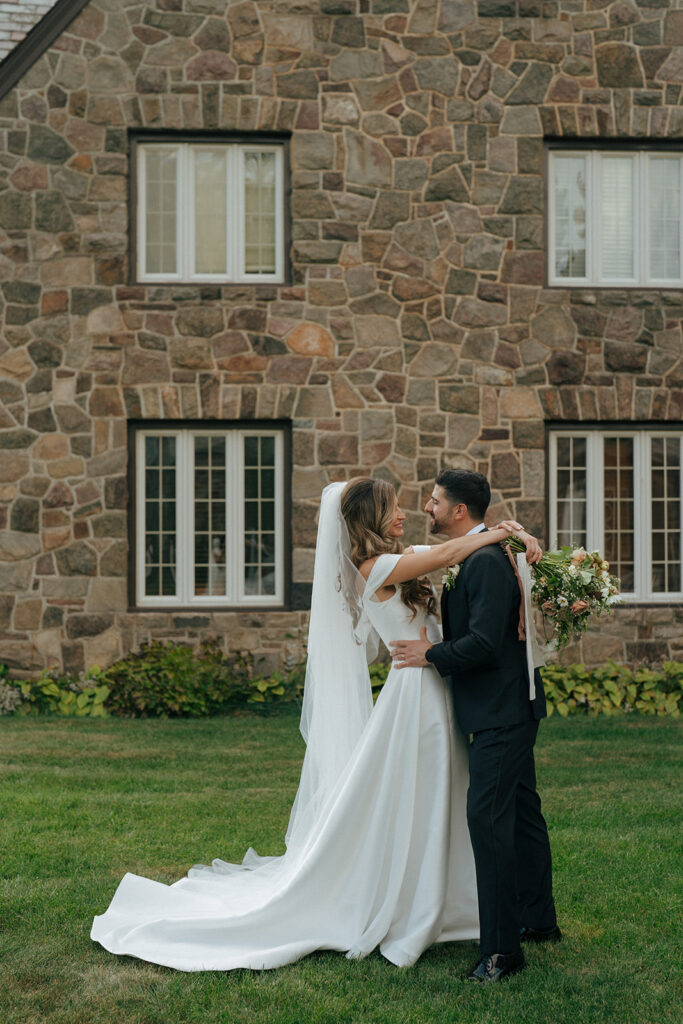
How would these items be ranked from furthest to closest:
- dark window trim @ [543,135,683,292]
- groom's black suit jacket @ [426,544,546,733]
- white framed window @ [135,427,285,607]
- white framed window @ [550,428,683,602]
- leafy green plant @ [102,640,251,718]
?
1. white framed window @ [550,428,683,602]
2. dark window trim @ [543,135,683,292]
3. white framed window @ [135,427,285,607]
4. leafy green plant @ [102,640,251,718]
5. groom's black suit jacket @ [426,544,546,733]

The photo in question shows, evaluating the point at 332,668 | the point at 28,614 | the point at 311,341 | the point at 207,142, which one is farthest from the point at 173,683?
the point at 332,668

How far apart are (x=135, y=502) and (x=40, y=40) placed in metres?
4.75

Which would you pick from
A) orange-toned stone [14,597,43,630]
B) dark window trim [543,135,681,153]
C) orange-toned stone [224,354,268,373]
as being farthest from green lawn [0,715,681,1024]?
dark window trim [543,135,681,153]

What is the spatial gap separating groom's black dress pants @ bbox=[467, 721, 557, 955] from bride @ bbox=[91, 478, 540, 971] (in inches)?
8.1

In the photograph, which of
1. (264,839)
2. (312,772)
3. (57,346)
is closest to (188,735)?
(264,839)

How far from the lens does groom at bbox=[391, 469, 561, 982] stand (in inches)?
163

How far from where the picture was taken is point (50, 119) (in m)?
10.8

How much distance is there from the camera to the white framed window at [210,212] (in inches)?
436

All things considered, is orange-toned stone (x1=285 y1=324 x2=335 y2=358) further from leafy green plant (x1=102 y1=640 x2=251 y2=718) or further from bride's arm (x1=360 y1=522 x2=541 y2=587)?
bride's arm (x1=360 y1=522 x2=541 y2=587)

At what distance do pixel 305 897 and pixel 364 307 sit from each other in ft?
24.6

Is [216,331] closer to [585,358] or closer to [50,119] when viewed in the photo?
[50,119]

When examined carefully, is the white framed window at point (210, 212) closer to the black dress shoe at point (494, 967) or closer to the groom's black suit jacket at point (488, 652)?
the groom's black suit jacket at point (488, 652)

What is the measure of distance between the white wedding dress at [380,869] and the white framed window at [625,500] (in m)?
7.07

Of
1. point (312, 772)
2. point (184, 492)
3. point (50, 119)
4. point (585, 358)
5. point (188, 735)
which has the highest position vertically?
point (50, 119)
